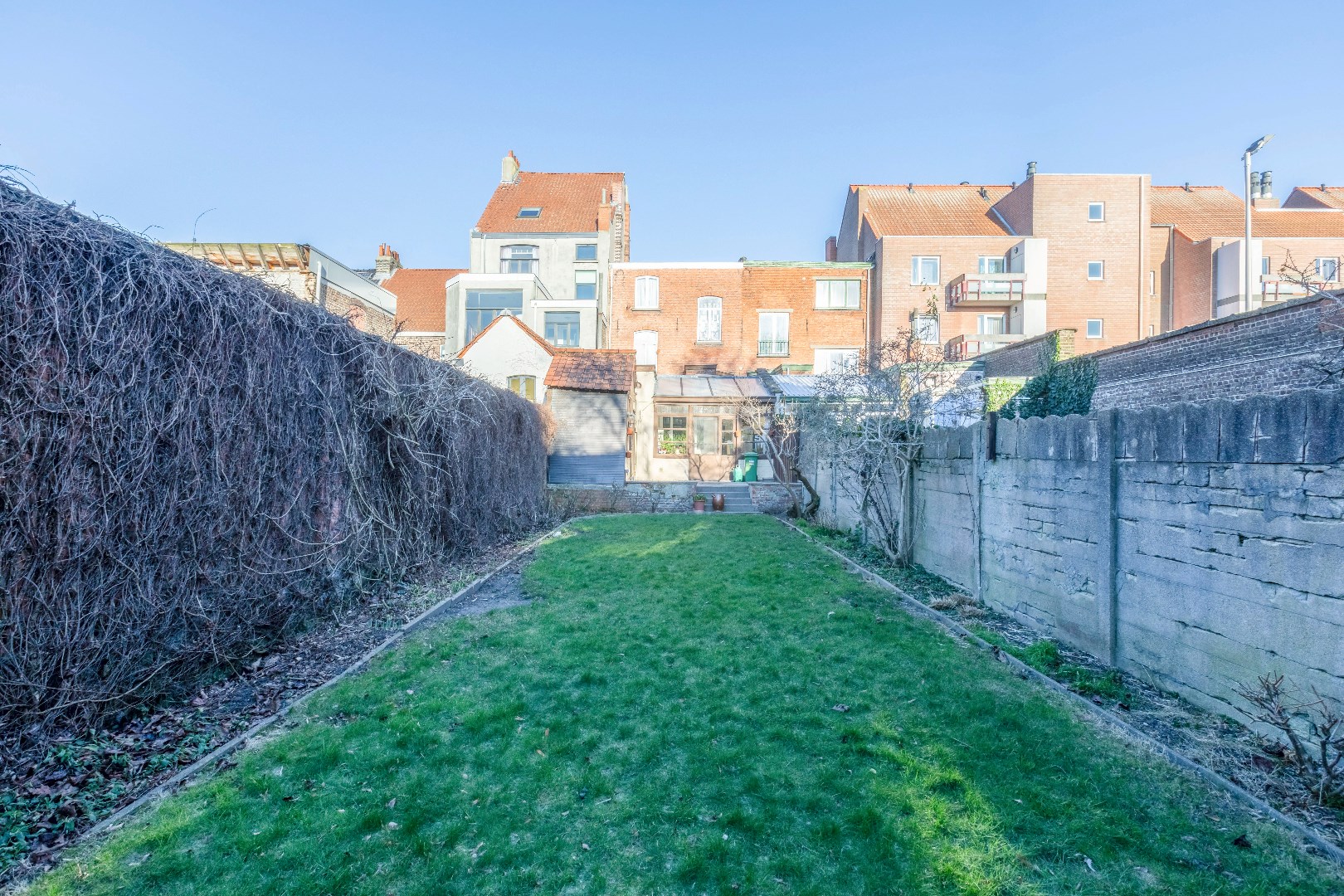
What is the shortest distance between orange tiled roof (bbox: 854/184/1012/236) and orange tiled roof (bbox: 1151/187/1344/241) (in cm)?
853

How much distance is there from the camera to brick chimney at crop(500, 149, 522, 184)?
111 feet

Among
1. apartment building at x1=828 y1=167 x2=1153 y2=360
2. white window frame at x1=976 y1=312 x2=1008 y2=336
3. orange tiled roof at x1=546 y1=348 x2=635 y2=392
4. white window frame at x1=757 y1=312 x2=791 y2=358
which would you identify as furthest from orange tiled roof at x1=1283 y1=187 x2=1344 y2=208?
orange tiled roof at x1=546 y1=348 x2=635 y2=392

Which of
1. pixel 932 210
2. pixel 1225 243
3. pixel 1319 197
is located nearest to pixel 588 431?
pixel 932 210

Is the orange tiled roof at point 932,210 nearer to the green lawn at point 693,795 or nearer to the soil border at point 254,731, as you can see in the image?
the soil border at point 254,731

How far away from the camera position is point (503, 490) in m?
11.6

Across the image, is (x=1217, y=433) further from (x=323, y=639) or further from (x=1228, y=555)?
(x=323, y=639)

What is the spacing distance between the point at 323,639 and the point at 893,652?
5176 millimetres

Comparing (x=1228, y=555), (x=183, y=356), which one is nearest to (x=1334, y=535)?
(x=1228, y=555)

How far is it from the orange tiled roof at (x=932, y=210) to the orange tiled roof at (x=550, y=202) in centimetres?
1417

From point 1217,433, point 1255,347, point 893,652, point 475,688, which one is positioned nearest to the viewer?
point 1217,433

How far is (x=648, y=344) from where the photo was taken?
94.3ft

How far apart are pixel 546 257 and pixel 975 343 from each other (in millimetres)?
20763

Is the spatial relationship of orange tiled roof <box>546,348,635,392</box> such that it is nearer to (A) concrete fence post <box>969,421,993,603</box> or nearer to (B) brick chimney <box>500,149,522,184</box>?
(A) concrete fence post <box>969,421,993,603</box>

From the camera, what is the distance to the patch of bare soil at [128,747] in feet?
8.61
